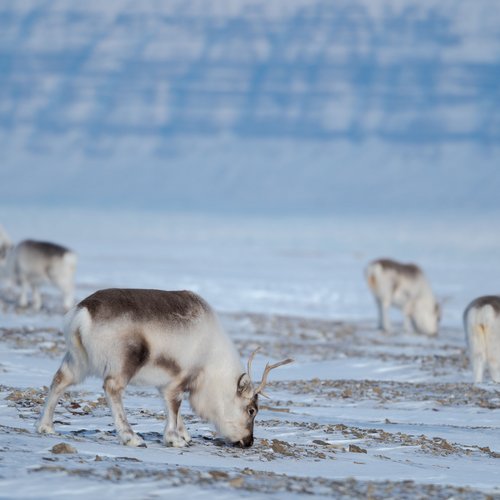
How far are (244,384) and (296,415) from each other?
8.59 ft

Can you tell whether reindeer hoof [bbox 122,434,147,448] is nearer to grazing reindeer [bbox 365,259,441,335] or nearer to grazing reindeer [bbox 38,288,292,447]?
grazing reindeer [bbox 38,288,292,447]

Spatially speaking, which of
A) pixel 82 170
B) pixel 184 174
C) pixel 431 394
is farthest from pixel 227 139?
pixel 431 394

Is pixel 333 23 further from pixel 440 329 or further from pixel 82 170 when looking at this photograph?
pixel 440 329

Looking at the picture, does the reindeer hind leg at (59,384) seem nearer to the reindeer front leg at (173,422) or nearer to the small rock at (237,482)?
the reindeer front leg at (173,422)

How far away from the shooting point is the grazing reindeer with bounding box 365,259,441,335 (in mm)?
27391

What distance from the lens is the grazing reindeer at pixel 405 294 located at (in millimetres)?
27391

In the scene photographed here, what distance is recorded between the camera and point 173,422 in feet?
32.2

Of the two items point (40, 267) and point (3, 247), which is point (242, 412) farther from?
point (3, 247)

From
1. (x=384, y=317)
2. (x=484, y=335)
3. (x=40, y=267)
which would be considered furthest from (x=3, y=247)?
(x=484, y=335)

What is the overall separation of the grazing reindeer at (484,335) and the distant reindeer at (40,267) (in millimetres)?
10748

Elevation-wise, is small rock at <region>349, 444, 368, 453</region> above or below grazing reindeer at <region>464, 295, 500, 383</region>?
below

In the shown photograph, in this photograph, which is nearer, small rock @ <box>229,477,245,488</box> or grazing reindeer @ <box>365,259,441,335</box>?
small rock @ <box>229,477,245,488</box>

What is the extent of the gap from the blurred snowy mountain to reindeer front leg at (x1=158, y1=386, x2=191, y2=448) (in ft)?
353

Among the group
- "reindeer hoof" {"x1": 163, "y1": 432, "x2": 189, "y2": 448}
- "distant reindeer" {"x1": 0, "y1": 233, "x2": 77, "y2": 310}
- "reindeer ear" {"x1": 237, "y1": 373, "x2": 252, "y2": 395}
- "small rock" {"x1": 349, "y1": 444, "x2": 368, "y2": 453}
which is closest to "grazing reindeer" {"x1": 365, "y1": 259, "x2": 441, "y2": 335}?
"distant reindeer" {"x1": 0, "y1": 233, "x2": 77, "y2": 310}
